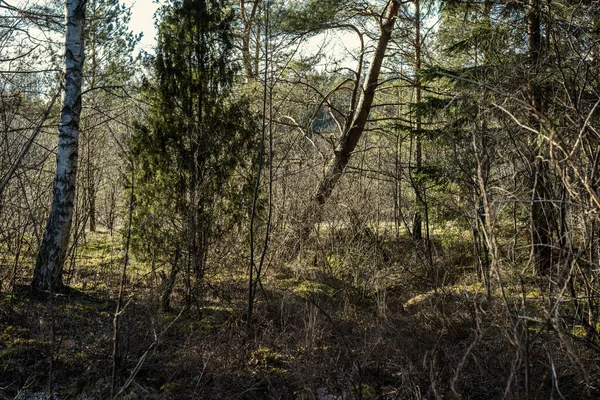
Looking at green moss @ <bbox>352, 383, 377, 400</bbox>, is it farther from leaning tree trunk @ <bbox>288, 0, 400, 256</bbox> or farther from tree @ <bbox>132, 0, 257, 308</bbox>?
leaning tree trunk @ <bbox>288, 0, 400, 256</bbox>

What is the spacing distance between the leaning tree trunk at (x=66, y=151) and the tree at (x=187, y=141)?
2.84 ft

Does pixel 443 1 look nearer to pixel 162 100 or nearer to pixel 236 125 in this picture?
pixel 236 125

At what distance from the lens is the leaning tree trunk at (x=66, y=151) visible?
617 cm

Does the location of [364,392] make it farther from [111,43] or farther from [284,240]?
[111,43]

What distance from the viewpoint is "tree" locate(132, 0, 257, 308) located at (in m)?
6.14

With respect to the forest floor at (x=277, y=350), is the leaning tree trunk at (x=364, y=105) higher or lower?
higher

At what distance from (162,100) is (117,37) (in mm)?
5898

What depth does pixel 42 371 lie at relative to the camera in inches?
175

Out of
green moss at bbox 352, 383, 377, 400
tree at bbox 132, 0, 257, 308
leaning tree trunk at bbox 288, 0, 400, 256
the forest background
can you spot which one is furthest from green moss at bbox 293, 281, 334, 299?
green moss at bbox 352, 383, 377, 400

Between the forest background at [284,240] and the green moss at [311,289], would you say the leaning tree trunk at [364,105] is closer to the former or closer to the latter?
the forest background at [284,240]

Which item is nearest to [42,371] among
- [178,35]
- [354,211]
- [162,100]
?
[162,100]

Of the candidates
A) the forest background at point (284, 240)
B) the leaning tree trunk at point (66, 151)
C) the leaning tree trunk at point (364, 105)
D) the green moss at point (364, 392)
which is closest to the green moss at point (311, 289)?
the forest background at point (284, 240)

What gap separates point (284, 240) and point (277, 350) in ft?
12.8

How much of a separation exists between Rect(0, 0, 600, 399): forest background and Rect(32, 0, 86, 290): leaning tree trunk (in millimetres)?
25
